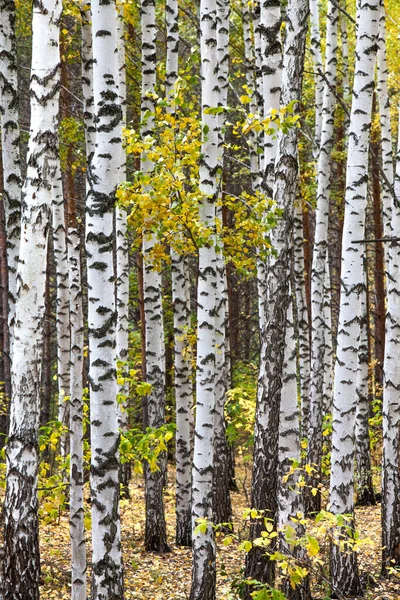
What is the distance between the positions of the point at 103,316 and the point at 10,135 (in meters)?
2.80

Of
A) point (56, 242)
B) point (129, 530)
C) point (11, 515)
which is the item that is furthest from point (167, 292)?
point (11, 515)

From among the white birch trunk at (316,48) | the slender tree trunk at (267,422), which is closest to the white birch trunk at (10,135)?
the slender tree trunk at (267,422)

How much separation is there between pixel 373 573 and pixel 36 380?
5364mm

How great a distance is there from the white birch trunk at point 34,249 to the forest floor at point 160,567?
2.42 m

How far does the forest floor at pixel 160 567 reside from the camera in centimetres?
704

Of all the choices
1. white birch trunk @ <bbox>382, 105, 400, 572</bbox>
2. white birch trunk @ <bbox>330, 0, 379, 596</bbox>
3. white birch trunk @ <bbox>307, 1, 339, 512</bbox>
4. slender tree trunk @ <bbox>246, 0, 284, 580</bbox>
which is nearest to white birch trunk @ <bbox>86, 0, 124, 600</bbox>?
slender tree trunk @ <bbox>246, 0, 284, 580</bbox>

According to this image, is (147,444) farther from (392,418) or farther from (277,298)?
(392,418)

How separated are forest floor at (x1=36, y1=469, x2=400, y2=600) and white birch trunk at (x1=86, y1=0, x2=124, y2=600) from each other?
1.63 meters

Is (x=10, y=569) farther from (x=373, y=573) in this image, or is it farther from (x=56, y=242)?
(x=373, y=573)

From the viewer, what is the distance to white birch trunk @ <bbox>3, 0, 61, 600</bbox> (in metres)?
4.31

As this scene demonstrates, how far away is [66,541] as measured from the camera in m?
8.99

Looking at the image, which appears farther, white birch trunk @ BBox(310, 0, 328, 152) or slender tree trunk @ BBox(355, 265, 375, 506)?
slender tree trunk @ BBox(355, 265, 375, 506)

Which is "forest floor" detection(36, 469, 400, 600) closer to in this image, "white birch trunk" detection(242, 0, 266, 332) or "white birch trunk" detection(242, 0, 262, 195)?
"white birch trunk" detection(242, 0, 266, 332)

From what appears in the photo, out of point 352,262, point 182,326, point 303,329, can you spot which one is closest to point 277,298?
point 352,262
